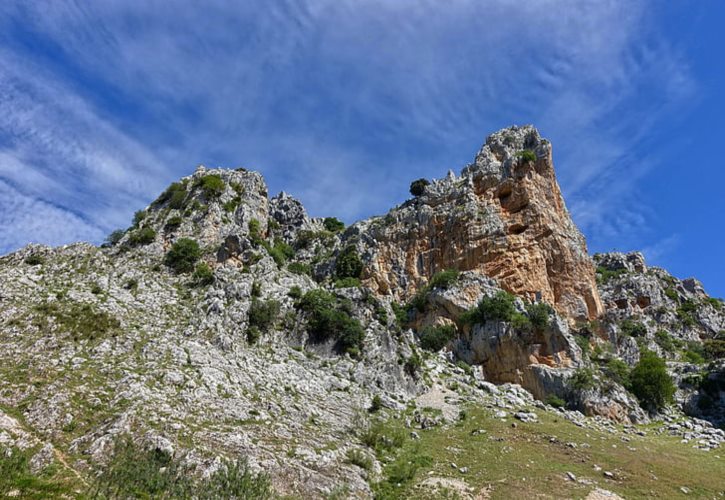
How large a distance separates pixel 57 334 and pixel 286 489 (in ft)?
60.1

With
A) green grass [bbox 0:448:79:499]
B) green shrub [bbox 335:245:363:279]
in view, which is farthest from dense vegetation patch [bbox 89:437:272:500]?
green shrub [bbox 335:245:363:279]

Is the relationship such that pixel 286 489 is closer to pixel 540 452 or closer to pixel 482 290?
pixel 540 452

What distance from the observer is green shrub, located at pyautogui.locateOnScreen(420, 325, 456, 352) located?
51.1 metres

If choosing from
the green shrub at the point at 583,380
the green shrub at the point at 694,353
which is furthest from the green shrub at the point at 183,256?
the green shrub at the point at 694,353

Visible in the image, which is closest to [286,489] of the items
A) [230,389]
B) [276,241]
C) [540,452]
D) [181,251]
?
[230,389]

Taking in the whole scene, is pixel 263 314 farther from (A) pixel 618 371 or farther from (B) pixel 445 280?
(A) pixel 618 371

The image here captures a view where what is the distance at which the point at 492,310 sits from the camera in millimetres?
50344

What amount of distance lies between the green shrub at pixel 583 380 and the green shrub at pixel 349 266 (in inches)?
1340

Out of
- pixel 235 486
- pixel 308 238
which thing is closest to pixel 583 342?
pixel 308 238

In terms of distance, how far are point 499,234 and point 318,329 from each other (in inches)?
1409

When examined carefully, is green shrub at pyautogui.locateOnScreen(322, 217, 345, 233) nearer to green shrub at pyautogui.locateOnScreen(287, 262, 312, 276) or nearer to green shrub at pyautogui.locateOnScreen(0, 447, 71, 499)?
green shrub at pyautogui.locateOnScreen(287, 262, 312, 276)

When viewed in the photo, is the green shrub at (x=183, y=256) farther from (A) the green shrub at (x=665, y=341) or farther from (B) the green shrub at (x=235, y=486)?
(A) the green shrub at (x=665, y=341)

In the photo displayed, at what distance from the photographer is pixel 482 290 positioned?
5688cm

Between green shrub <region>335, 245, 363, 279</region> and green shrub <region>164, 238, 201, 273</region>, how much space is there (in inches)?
1017
